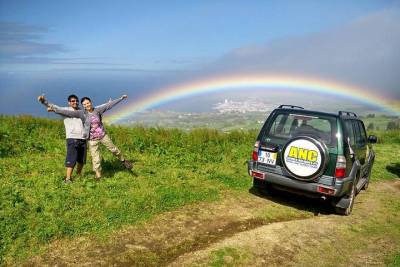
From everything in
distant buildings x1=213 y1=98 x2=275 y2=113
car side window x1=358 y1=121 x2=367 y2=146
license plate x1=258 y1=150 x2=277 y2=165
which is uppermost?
car side window x1=358 y1=121 x2=367 y2=146

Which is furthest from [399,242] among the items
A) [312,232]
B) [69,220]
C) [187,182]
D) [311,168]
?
[69,220]

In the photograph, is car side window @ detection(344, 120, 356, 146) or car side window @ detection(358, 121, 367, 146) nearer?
car side window @ detection(344, 120, 356, 146)

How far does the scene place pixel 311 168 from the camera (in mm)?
6668

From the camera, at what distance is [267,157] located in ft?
24.3

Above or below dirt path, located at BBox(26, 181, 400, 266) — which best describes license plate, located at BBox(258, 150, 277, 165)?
above

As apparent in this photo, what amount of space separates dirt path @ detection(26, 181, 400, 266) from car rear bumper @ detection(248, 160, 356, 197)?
65cm

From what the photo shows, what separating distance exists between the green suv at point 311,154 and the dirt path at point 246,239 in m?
0.65

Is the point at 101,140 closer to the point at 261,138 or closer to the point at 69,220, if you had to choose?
the point at 69,220

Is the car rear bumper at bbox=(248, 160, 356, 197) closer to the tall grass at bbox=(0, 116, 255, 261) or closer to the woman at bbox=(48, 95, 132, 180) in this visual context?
the tall grass at bbox=(0, 116, 255, 261)

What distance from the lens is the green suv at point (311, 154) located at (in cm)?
666

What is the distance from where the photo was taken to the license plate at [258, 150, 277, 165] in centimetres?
730

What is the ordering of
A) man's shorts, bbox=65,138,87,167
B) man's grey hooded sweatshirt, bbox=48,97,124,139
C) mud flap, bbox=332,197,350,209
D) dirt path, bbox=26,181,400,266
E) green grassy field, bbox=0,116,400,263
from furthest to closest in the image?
man's shorts, bbox=65,138,87,167
man's grey hooded sweatshirt, bbox=48,97,124,139
mud flap, bbox=332,197,350,209
green grassy field, bbox=0,116,400,263
dirt path, bbox=26,181,400,266

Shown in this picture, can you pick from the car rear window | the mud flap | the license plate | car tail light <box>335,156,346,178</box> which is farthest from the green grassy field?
car tail light <box>335,156,346,178</box>

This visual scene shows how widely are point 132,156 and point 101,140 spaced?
3546mm
